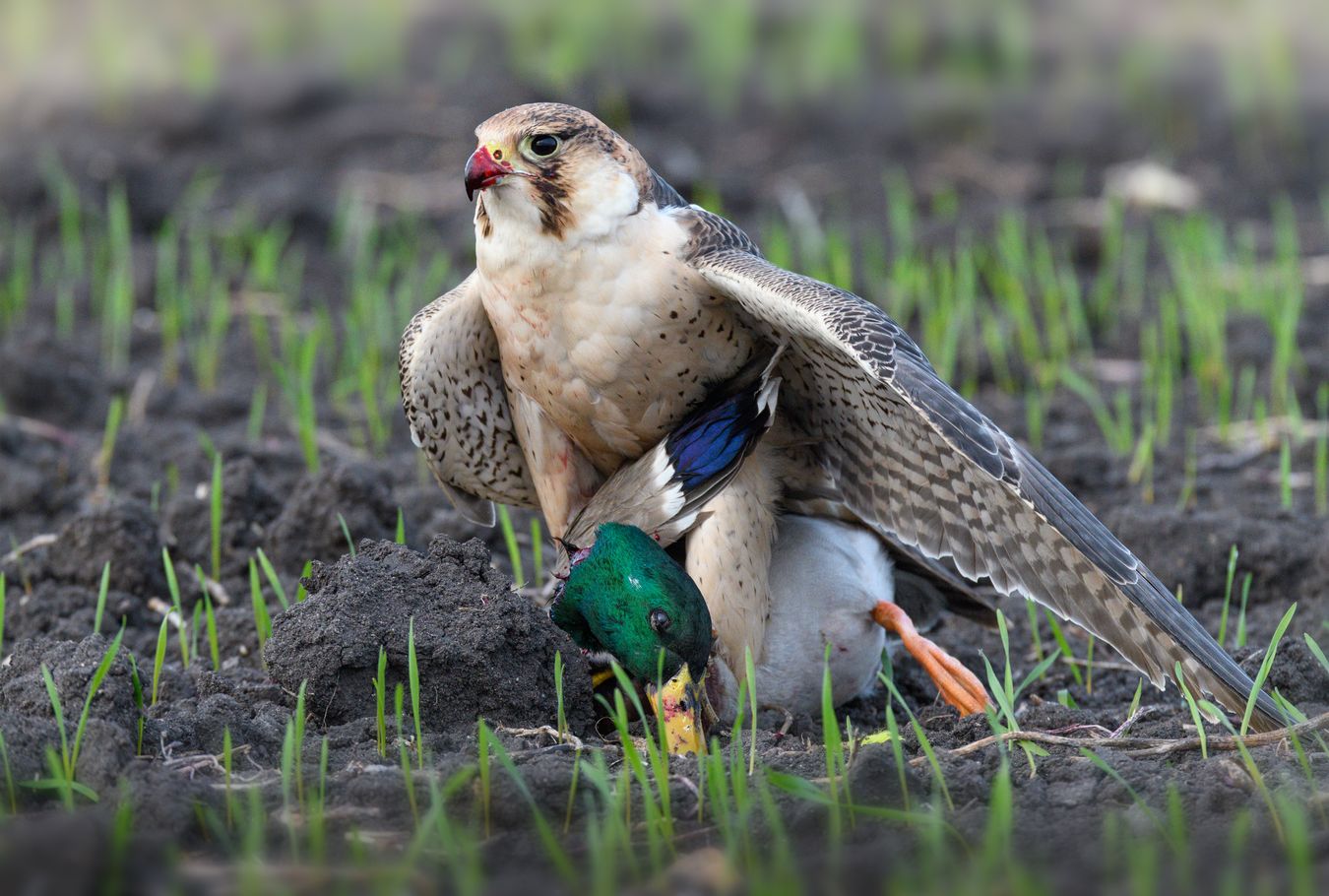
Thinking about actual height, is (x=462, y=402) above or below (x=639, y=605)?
above

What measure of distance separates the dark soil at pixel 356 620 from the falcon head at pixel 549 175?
2.44 ft

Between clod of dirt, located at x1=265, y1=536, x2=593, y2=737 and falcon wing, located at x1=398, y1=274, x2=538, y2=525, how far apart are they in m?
0.71

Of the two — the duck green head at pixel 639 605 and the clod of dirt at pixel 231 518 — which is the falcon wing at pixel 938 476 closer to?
the duck green head at pixel 639 605

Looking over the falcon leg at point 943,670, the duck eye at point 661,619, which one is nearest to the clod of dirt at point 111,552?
the duck eye at point 661,619

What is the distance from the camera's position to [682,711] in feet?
11.8

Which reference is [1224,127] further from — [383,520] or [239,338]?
[383,520]

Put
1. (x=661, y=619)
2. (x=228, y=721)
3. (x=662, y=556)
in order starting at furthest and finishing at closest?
1. (x=662, y=556)
2. (x=661, y=619)
3. (x=228, y=721)

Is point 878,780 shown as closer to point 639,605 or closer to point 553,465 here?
point 639,605

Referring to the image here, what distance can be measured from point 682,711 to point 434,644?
53 cm

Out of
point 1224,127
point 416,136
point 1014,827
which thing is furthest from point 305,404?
point 1224,127

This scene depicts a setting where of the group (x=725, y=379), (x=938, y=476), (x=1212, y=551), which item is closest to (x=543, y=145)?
(x=725, y=379)

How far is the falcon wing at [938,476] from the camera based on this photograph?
3.54 metres

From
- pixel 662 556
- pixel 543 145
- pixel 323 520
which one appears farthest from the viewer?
pixel 323 520

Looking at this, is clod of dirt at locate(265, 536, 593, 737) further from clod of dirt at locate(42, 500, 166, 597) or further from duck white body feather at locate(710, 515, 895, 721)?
clod of dirt at locate(42, 500, 166, 597)
